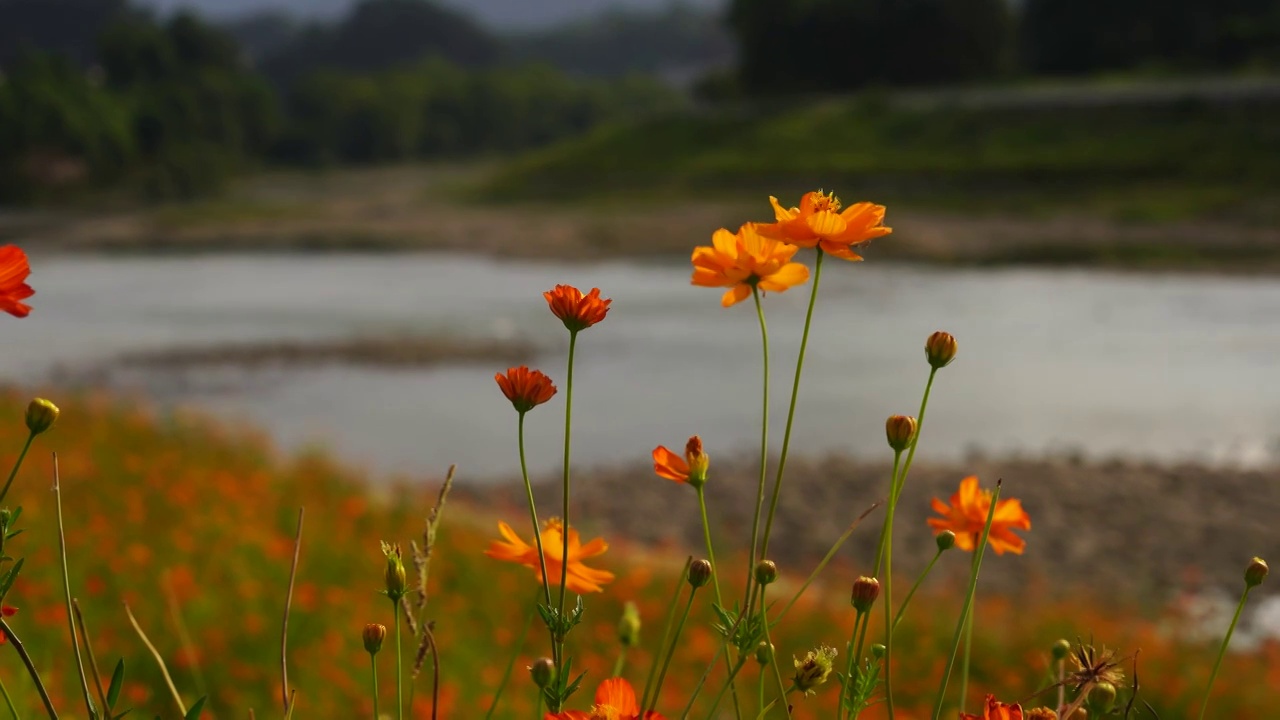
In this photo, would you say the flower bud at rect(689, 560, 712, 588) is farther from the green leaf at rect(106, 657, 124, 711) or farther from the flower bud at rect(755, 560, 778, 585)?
the green leaf at rect(106, 657, 124, 711)

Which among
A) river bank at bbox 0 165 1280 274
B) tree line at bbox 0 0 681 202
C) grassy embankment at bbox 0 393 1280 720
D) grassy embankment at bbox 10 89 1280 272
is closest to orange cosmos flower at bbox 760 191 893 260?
grassy embankment at bbox 0 393 1280 720

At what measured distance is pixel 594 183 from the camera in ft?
101

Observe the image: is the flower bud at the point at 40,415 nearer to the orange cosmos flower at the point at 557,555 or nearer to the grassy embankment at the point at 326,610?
the orange cosmos flower at the point at 557,555

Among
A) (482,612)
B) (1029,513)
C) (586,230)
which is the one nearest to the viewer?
(482,612)

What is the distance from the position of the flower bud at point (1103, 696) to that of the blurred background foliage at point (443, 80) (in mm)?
33516

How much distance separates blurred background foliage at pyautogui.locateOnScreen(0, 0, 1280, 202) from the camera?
33719 millimetres

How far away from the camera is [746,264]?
28.5 inches

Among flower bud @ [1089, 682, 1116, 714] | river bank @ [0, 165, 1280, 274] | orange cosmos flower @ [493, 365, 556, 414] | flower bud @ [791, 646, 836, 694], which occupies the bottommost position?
river bank @ [0, 165, 1280, 274]

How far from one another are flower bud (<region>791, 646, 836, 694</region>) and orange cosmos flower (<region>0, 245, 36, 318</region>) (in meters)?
0.41

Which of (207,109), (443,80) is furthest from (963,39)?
(443,80)

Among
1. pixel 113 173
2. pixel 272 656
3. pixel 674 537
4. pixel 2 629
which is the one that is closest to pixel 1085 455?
pixel 674 537

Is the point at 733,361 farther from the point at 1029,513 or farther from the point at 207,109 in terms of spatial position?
the point at 207,109

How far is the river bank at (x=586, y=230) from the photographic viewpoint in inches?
774

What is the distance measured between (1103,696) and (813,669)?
14cm
